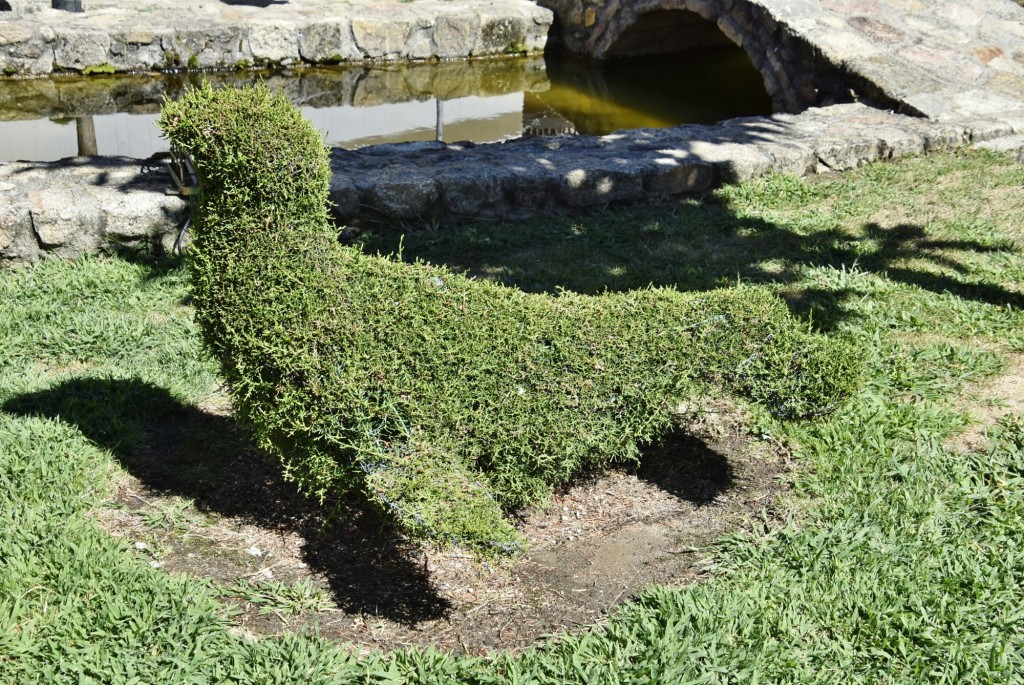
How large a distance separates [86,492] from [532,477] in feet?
5.64

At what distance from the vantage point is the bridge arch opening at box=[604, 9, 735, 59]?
1252cm

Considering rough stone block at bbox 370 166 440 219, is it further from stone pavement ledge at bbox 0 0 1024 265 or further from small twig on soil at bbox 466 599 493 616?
small twig on soil at bbox 466 599 493 616

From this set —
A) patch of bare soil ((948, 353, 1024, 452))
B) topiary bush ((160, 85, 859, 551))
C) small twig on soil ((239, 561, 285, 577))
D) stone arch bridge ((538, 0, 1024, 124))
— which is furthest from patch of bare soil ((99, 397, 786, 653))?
stone arch bridge ((538, 0, 1024, 124))

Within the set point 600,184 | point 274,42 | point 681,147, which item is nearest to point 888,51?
point 681,147

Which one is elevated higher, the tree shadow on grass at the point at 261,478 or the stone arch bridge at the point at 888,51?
the stone arch bridge at the point at 888,51

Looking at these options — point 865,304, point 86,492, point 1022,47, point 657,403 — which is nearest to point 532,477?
point 657,403

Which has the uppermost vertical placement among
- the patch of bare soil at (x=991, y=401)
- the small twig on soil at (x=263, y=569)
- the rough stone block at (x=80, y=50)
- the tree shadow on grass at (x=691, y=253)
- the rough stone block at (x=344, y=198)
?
the rough stone block at (x=80, y=50)

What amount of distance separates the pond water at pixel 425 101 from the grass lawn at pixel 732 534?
3848mm

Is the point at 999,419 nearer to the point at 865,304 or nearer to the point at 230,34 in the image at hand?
the point at 865,304

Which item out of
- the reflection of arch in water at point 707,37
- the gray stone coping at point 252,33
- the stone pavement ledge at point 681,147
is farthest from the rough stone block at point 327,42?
the reflection of arch in water at point 707,37

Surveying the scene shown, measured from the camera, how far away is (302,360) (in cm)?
314

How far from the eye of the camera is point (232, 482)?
4.01m

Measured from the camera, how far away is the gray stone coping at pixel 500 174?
222 inches

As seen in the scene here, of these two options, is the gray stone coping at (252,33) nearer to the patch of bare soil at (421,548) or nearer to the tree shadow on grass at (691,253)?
the tree shadow on grass at (691,253)
